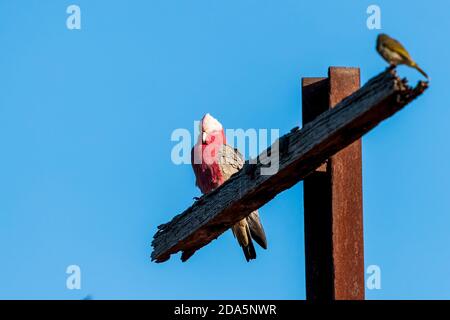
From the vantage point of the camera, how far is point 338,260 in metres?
4.73

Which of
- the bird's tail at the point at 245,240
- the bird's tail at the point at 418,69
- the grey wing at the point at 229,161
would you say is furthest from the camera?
the grey wing at the point at 229,161

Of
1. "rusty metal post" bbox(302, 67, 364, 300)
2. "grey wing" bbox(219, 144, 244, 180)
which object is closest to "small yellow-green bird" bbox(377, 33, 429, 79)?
"rusty metal post" bbox(302, 67, 364, 300)

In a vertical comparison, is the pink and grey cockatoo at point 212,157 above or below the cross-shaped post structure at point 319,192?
above

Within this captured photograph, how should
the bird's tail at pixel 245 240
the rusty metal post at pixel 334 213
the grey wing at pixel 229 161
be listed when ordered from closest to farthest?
the rusty metal post at pixel 334 213 < the bird's tail at pixel 245 240 < the grey wing at pixel 229 161

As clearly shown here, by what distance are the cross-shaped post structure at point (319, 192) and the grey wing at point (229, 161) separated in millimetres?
3385

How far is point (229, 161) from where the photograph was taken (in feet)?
29.2

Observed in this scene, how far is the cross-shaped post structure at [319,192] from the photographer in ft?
14.0

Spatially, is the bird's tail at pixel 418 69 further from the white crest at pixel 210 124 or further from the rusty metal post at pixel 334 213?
the white crest at pixel 210 124

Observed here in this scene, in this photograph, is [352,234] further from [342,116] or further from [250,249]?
[250,249]

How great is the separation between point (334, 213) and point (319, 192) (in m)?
0.25

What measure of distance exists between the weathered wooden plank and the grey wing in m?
3.04

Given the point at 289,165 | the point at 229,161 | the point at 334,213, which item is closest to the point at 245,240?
the point at 229,161

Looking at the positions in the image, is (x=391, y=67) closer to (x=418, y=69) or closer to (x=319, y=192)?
(x=418, y=69)

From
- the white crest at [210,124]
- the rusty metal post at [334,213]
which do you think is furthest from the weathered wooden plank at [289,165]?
the white crest at [210,124]
